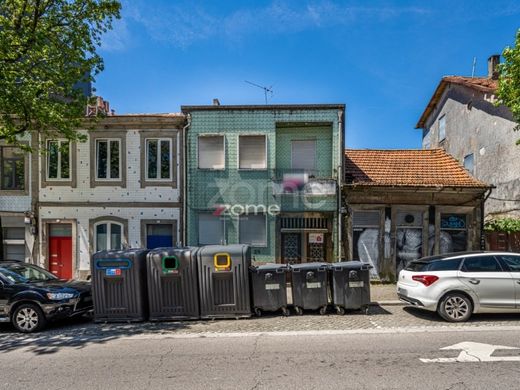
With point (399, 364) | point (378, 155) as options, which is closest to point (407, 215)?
point (378, 155)

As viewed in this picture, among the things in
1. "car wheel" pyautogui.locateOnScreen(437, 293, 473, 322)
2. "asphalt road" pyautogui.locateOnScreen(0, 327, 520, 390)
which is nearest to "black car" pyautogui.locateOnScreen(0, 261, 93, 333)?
"asphalt road" pyautogui.locateOnScreen(0, 327, 520, 390)

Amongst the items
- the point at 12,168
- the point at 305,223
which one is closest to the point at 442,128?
the point at 305,223

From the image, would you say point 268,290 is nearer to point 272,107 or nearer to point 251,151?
point 251,151

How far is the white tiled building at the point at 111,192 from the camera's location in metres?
13.1

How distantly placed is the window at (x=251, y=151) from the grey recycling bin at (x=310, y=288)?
5635mm

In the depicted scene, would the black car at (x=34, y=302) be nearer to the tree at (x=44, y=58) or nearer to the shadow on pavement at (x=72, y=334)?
the shadow on pavement at (x=72, y=334)

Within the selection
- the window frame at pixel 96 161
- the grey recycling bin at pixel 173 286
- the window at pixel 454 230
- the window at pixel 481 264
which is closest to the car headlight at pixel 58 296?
the grey recycling bin at pixel 173 286

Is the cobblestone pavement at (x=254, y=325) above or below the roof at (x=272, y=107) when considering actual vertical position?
below

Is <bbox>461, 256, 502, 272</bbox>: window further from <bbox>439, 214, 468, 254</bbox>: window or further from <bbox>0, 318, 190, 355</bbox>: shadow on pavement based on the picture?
<bbox>0, 318, 190, 355</bbox>: shadow on pavement

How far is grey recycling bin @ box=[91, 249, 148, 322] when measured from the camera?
809 cm

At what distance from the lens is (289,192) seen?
12.9 metres

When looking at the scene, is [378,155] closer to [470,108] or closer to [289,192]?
[289,192]

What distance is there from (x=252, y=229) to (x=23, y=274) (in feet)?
23.8

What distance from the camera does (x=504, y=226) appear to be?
12.8 metres
